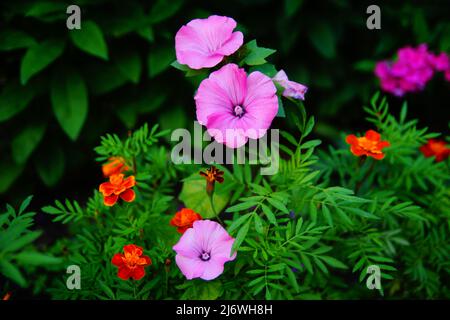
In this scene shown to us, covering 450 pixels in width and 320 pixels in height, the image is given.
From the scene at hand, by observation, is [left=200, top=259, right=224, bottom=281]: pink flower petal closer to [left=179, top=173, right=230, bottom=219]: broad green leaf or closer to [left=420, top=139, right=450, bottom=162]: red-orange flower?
[left=179, top=173, right=230, bottom=219]: broad green leaf

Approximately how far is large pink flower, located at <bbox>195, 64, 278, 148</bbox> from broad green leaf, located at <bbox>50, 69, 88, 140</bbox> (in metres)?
1.21

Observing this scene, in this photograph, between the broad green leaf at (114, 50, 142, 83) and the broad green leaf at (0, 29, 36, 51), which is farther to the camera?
the broad green leaf at (114, 50, 142, 83)

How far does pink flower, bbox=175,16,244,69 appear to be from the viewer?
1.12m

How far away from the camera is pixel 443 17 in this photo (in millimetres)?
2613

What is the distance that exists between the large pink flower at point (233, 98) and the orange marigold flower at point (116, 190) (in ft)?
0.88

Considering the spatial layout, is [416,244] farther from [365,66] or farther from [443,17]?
[443,17]

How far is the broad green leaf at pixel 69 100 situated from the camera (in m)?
2.20

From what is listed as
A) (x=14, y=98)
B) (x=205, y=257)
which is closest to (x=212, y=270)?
(x=205, y=257)

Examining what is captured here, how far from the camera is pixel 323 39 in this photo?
2.62 metres

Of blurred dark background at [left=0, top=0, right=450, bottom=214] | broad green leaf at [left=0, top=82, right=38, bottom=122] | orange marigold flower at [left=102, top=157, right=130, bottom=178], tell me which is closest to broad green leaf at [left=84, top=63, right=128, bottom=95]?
blurred dark background at [left=0, top=0, right=450, bottom=214]

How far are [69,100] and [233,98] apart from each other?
132 cm

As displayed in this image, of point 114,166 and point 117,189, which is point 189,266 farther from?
point 114,166
